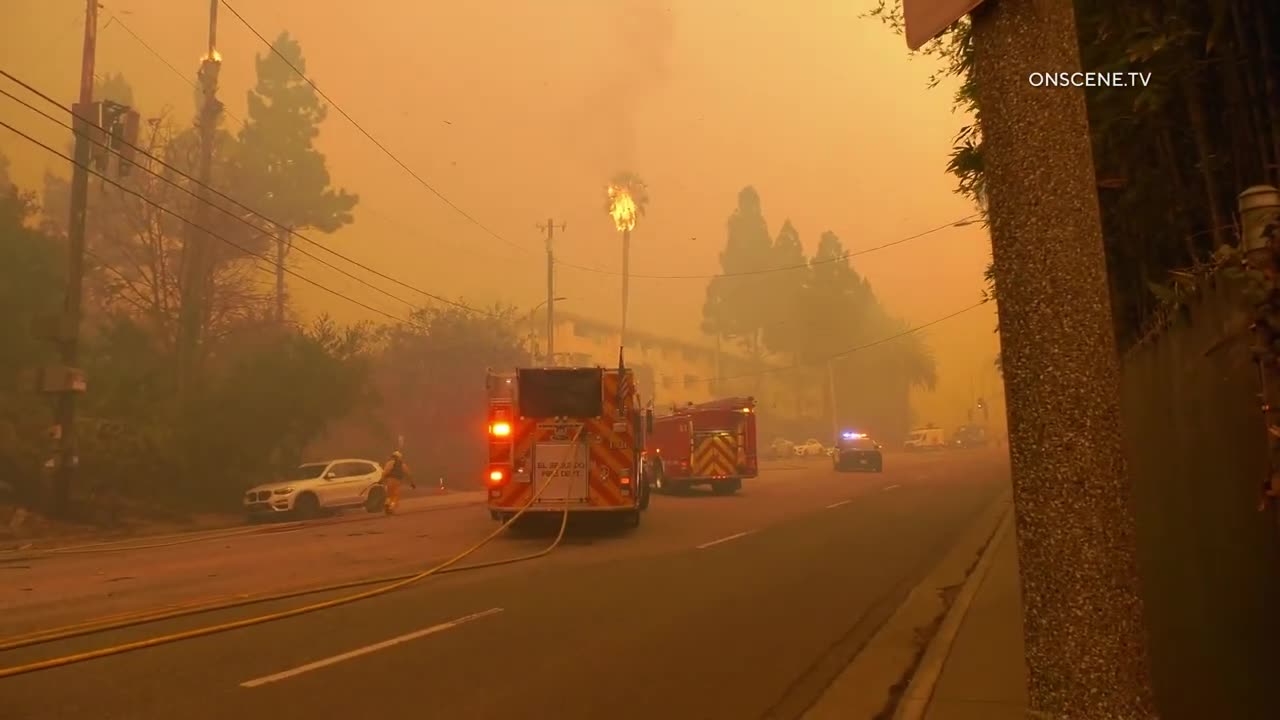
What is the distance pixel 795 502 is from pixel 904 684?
61.7ft

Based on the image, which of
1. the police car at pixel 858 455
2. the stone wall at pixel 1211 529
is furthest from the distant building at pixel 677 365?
the stone wall at pixel 1211 529

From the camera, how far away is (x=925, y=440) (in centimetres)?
8512

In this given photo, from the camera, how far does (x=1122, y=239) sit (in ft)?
21.9

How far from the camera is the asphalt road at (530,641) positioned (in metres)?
5.98

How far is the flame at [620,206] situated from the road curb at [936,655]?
5972cm

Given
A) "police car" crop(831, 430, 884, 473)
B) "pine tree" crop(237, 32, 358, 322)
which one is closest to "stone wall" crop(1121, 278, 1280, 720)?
"police car" crop(831, 430, 884, 473)

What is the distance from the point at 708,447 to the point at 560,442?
14169 mm

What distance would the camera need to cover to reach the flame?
68.8 m

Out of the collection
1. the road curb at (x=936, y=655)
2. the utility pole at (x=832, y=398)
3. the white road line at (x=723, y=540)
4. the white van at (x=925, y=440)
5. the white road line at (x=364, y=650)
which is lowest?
the road curb at (x=936, y=655)

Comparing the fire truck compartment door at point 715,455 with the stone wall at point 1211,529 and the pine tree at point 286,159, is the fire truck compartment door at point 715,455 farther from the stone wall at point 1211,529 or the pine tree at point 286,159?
the pine tree at point 286,159

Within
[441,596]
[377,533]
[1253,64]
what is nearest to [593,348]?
[377,533]

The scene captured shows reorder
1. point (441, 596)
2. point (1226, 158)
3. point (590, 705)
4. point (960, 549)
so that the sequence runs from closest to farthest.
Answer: point (1226, 158) < point (590, 705) < point (441, 596) < point (960, 549)

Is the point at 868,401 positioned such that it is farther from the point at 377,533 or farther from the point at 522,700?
the point at 522,700

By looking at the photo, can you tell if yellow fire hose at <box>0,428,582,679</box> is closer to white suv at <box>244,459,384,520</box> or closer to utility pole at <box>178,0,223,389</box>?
white suv at <box>244,459,384,520</box>
